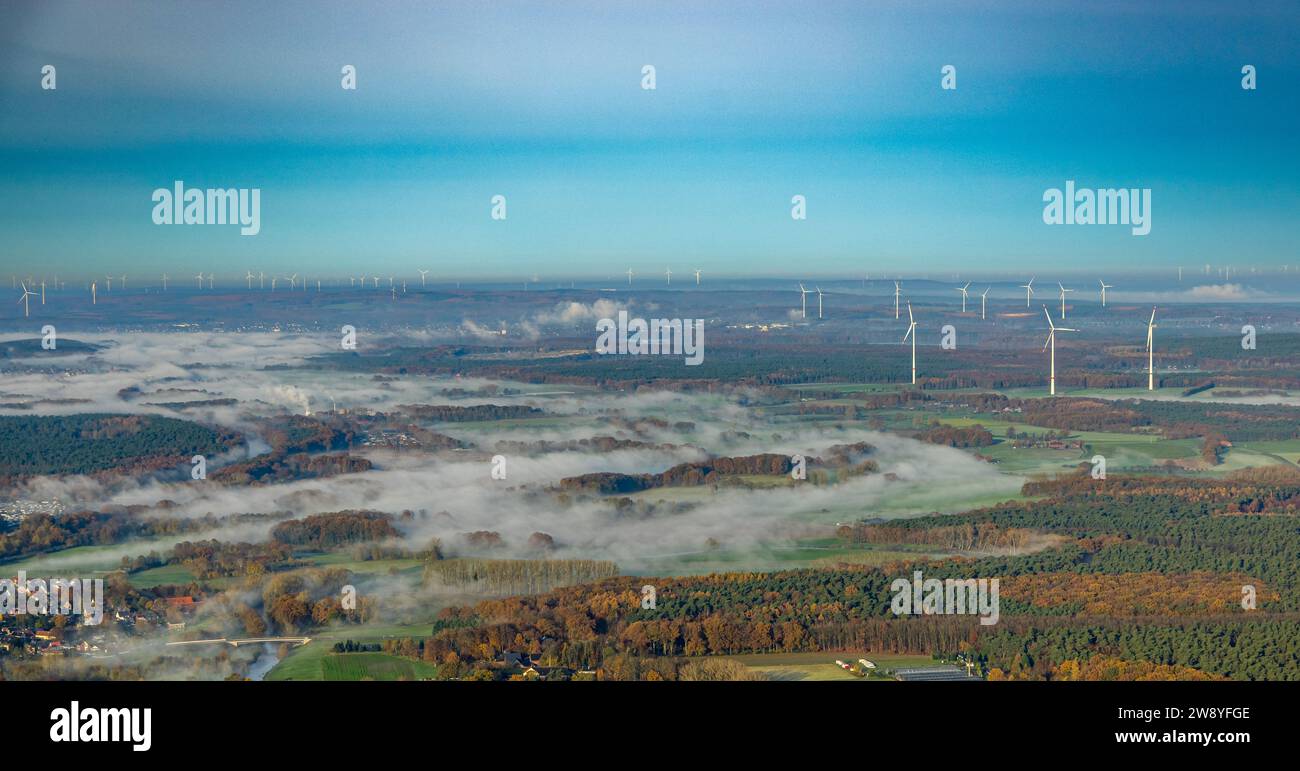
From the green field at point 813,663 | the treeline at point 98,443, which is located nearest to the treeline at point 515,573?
the green field at point 813,663

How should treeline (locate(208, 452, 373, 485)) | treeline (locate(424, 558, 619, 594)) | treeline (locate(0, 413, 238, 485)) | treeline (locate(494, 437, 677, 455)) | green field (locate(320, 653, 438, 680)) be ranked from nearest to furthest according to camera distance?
green field (locate(320, 653, 438, 680)), treeline (locate(424, 558, 619, 594)), treeline (locate(208, 452, 373, 485)), treeline (locate(0, 413, 238, 485)), treeline (locate(494, 437, 677, 455))

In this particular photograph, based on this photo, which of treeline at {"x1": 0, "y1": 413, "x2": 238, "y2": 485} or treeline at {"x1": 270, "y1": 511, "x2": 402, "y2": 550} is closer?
treeline at {"x1": 270, "y1": 511, "x2": 402, "y2": 550}

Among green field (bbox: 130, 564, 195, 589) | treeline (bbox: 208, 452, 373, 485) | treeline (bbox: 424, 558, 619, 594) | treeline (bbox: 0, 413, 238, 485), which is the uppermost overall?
treeline (bbox: 0, 413, 238, 485)

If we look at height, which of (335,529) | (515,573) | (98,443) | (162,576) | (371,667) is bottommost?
(162,576)

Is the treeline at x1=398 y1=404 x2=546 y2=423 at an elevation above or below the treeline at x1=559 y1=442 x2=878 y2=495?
above

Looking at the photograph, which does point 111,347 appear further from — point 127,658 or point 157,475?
point 127,658

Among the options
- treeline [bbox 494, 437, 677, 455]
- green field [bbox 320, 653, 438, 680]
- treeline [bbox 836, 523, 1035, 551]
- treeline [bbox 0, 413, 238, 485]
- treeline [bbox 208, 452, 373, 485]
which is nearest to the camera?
green field [bbox 320, 653, 438, 680]

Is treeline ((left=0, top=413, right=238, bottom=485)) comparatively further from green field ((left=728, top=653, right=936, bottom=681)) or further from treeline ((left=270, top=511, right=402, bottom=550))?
green field ((left=728, top=653, right=936, bottom=681))

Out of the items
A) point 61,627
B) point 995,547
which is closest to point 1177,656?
point 995,547

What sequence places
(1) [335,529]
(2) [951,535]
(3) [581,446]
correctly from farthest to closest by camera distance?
(3) [581,446]
(1) [335,529]
(2) [951,535]

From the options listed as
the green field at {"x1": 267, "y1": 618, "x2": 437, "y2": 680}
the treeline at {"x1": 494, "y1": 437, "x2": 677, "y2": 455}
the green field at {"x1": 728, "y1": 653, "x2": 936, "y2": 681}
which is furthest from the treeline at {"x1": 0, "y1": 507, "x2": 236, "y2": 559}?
the green field at {"x1": 728, "y1": 653, "x2": 936, "y2": 681}

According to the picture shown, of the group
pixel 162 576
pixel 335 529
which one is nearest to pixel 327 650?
pixel 162 576

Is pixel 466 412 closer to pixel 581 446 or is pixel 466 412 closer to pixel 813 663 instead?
pixel 581 446
